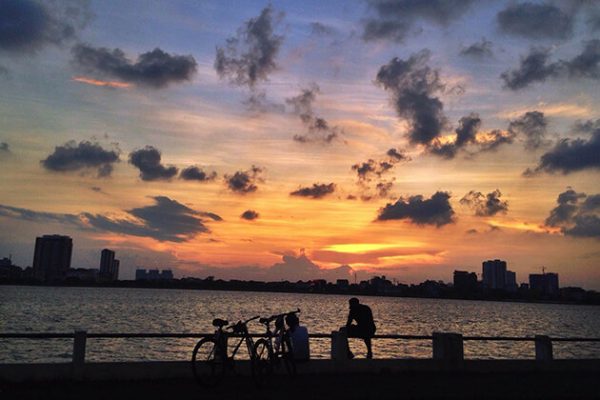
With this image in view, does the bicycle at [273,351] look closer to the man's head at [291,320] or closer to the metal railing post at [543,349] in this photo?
the man's head at [291,320]

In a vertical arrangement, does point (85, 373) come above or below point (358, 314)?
below

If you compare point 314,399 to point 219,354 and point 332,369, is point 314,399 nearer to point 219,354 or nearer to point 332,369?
point 219,354

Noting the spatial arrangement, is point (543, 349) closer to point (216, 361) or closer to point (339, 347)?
point (339, 347)

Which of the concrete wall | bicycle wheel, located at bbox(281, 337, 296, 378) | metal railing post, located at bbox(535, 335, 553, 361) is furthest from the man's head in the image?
metal railing post, located at bbox(535, 335, 553, 361)

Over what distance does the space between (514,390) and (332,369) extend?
4.21 m

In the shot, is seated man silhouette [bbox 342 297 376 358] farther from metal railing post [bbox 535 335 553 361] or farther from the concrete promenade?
metal railing post [bbox 535 335 553 361]

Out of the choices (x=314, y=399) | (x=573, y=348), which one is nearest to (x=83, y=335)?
(x=314, y=399)

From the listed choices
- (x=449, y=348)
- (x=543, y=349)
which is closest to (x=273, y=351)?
(x=449, y=348)

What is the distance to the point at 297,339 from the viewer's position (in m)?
13.5

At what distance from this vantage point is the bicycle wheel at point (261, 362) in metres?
12.2

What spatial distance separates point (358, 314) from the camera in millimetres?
16375

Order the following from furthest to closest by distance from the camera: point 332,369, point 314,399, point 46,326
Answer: point 46,326
point 332,369
point 314,399

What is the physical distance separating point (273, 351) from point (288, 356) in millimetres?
431

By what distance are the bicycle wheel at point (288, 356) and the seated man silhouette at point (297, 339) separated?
0.34 feet
